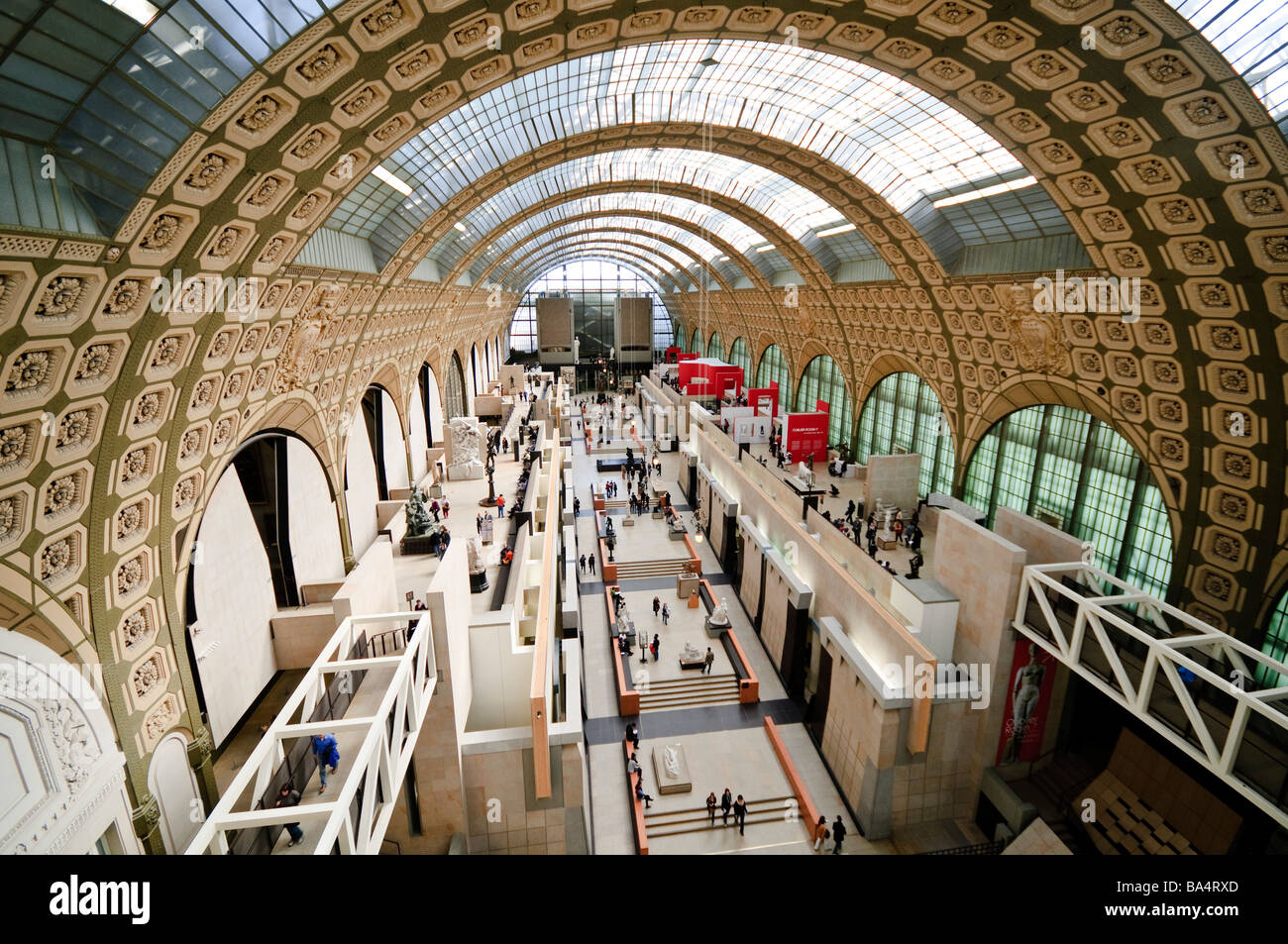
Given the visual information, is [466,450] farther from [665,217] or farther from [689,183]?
[665,217]

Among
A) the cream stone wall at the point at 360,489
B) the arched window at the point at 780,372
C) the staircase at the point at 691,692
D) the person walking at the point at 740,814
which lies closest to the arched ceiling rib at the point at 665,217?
the arched window at the point at 780,372

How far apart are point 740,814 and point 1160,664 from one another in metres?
8.87

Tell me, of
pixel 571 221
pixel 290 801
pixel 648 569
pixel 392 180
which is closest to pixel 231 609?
pixel 290 801

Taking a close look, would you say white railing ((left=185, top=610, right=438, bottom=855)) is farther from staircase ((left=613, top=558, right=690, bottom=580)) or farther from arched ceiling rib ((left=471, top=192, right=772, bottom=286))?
arched ceiling rib ((left=471, top=192, right=772, bottom=286))

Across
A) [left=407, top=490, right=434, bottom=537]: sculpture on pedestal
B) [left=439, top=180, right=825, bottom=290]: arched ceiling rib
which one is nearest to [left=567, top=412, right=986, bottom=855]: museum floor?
[left=407, top=490, right=434, bottom=537]: sculpture on pedestal

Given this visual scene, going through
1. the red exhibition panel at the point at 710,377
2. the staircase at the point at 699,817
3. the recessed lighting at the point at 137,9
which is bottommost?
the staircase at the point at 699,817

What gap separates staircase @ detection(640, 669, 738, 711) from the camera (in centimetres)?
1906

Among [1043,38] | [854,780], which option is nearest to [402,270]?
[1043,38]

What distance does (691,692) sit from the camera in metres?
19.3

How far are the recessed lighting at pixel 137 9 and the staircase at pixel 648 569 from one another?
21954 mm

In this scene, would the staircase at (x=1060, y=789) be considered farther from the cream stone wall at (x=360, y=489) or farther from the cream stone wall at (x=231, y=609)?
the cream stone wall at (x=360, y=489)

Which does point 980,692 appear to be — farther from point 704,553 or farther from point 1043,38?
point 704,553

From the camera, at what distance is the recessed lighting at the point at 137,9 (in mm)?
7131

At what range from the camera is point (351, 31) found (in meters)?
9.70
